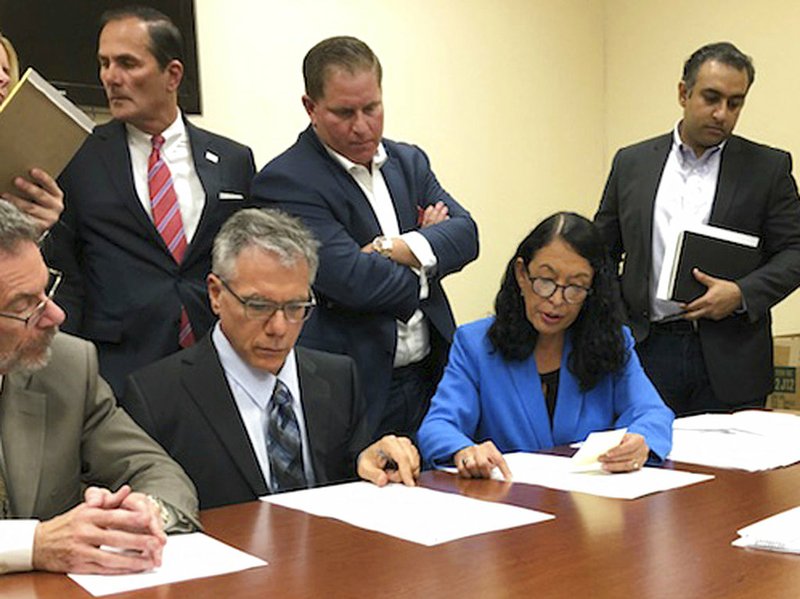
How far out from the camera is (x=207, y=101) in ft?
12.9

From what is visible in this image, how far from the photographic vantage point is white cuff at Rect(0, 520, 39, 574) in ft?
4.82

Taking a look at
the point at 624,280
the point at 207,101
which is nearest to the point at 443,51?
the point at 207,101

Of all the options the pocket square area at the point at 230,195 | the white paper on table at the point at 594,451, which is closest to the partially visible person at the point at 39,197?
the pocket square area at the point at 230,195

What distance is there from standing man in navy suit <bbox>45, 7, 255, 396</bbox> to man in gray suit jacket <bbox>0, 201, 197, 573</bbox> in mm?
701

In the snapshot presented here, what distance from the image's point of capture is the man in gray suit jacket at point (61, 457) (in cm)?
148

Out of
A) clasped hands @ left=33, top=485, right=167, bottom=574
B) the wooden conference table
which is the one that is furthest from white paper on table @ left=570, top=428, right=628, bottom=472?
clasped hands @ left=33, top=485, right=167, bottom=574

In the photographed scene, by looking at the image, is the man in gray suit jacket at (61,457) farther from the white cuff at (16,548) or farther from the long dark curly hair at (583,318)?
the long dark curly hair at (583,318)

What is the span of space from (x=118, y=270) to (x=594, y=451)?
1.34m

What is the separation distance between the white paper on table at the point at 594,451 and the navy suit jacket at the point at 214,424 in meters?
0.51

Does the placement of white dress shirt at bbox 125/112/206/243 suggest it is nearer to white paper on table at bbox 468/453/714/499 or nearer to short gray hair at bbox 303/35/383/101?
short gray hair at bbox 303/35/383/101

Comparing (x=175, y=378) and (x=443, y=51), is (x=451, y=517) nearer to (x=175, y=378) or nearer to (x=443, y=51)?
(x=175, y=378)

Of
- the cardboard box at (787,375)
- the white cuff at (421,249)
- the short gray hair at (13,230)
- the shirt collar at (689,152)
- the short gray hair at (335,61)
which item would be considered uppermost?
the short gray hair at (335,61)

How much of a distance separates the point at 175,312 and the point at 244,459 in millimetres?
708

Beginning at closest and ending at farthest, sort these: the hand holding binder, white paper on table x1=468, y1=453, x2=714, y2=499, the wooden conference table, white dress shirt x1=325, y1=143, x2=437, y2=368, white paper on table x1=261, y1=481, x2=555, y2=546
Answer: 1. the wooden conference table
2. white paper on table x1=261, y1=481, x2=555, y2=546
3. white paper on table x1=468, y1=453, x2=714, y2=499
4. white dress shirt x1=325, y1=143, x2=437, y2=368
5. the hand holding binder
